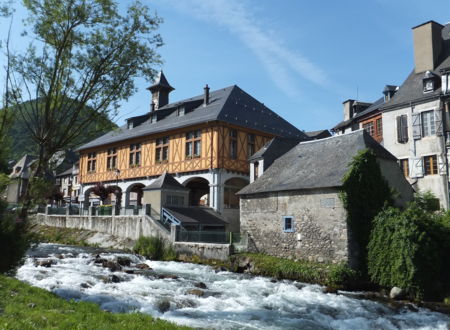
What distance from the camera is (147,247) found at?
20281mm

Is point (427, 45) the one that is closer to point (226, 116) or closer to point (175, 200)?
point (226, 116)

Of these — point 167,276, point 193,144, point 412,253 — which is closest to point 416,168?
point 412,253

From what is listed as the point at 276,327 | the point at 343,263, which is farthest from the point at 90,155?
the point at 276,327

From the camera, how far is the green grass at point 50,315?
211 inches

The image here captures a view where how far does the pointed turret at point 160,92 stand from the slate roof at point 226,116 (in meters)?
5.44

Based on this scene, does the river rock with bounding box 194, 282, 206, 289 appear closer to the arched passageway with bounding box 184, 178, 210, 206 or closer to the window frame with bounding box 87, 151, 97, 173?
the arched passageway with bounding box 184, 178, 210, 206

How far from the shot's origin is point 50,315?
582 centimetres

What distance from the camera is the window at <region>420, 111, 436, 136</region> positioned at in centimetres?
2108

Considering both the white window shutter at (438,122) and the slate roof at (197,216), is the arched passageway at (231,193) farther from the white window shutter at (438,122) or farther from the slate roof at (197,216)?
the white window shutter at (438,122)

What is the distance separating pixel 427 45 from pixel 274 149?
36.8 ft

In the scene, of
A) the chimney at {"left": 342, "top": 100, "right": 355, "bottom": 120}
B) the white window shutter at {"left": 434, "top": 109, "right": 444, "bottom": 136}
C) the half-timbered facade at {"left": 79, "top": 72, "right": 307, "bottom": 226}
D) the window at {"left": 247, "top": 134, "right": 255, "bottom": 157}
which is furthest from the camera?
the chimney at {"left": 342, "top": 100, "right": 355, "bottom": 120}

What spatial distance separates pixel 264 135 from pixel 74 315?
22449mm

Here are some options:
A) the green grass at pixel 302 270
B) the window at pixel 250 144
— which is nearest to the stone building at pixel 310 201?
the green grass at pixel 302 270

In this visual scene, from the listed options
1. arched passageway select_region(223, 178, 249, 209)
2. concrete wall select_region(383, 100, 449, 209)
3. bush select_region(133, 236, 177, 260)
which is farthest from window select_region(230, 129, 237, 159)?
concrete wall select_region(383, 100, 449, 209)
